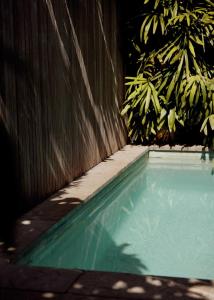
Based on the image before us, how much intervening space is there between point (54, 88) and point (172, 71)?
3.23 m

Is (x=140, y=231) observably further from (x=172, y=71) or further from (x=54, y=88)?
(x=172, y=71)

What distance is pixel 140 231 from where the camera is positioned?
13.5 ft

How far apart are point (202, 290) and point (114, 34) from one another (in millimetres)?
5497

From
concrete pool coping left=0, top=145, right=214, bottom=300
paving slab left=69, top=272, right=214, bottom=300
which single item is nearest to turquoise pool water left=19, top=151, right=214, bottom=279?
concrete pool coping left=0, top=145, right=214, bottom=300

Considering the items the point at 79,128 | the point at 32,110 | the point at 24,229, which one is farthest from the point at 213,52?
the point at 24,229

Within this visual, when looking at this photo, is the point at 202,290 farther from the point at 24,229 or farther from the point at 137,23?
the point at 137,23

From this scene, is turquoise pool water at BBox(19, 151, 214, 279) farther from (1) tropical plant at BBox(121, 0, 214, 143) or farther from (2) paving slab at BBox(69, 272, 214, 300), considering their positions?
(1) tropical plant at BBox(121, 0, 214, 143)

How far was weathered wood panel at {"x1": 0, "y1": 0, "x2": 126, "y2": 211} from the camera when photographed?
11.7 feet

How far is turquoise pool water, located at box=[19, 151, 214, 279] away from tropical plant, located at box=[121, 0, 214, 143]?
1.19 metres

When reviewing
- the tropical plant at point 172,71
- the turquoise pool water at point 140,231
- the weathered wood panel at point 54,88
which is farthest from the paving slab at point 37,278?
the tropical plant at point 172,71

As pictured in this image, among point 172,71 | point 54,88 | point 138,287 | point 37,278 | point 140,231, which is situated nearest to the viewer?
point 138,287

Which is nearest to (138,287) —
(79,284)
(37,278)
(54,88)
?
(79,284)

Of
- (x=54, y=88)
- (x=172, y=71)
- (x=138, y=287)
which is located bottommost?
(x=138, y=287)

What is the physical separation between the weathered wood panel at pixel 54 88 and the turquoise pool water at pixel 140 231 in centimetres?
45
